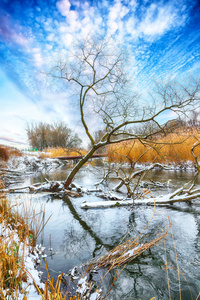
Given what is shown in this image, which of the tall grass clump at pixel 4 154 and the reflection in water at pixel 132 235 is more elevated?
the tall grass clump at pixel 4 154

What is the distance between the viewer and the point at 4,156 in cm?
1276

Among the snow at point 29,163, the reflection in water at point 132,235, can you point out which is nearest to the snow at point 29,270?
the reflection in water at point 132,235

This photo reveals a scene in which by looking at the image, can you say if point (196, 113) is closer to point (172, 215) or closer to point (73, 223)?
point (172, 215)

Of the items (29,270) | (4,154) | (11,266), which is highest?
(4,154)

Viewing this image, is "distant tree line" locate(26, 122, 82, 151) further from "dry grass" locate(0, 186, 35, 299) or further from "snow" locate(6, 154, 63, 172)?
"dry grass" locate(0, 186, 35, 299)

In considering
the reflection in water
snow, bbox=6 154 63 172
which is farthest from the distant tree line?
the reflection in water

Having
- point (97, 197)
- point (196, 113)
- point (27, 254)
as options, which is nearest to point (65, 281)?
point (27, 254)

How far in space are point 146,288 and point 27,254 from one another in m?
1.52

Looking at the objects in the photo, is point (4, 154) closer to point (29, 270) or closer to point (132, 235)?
A: point (132, 235)

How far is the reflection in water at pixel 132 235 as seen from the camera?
6.68 ft

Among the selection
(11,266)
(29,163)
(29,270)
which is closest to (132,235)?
(29,270)

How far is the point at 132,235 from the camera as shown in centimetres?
329

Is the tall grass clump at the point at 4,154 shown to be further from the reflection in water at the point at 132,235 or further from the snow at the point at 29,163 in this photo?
the reflection in water at the point at 132,235

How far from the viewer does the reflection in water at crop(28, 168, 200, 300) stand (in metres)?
2.04
